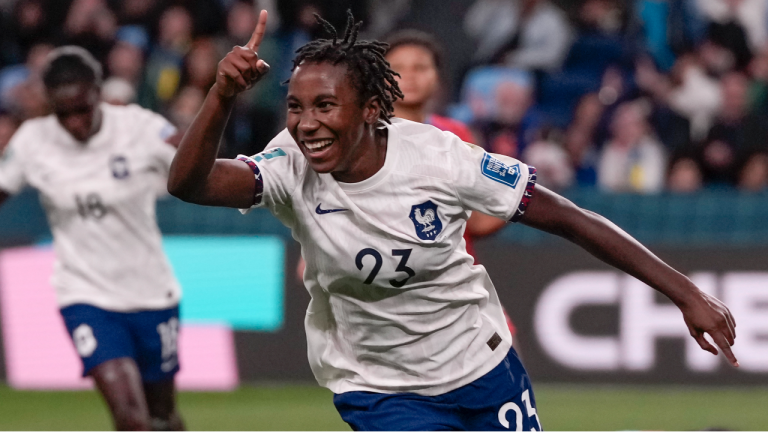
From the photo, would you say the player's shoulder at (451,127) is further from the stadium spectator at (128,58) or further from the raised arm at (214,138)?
the stadium spectator at (128,58)

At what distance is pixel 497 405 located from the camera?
14.1 ft

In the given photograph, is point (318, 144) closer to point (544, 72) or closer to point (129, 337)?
point (129, 337)

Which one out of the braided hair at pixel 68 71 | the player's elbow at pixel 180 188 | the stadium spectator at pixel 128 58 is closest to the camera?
the player's elbow at pixel 180 188

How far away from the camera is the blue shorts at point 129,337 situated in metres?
6.07

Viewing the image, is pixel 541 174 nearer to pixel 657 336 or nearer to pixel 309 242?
Answer: pixel 657 336

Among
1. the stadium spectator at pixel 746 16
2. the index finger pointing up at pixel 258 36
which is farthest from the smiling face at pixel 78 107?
the stadium spectator at pixel 746 16

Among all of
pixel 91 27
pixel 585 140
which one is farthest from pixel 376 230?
pixel 91 27

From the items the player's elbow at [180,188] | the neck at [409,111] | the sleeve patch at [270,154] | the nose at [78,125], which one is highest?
the nose at [78,125]

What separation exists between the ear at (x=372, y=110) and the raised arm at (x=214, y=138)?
441 millimetres

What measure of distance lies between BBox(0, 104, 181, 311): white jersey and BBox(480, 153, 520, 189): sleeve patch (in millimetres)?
2776

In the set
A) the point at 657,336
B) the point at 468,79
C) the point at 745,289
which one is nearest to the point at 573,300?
the point at 657,336

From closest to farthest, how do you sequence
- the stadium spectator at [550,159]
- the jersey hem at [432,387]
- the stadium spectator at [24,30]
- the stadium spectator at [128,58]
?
the jersey hem at [432,387], the stadium spectator at [550,159], the stadium spectator at [128,58], the stadium spectator at [24,30]

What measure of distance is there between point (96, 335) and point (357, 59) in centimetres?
279

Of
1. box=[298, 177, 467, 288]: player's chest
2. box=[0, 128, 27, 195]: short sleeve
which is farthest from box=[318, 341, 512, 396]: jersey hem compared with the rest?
box=[0, 128, 27, 195]: short sleeve
